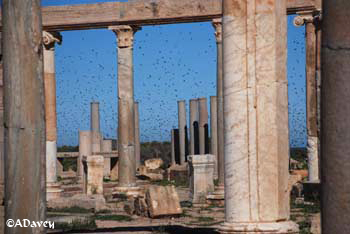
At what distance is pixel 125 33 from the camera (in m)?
24.2

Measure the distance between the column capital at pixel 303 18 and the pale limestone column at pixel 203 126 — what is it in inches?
786

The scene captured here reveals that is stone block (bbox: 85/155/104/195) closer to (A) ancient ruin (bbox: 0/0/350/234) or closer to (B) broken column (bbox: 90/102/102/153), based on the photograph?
(A) ancient ruin (bbox: 0/0/350/234)

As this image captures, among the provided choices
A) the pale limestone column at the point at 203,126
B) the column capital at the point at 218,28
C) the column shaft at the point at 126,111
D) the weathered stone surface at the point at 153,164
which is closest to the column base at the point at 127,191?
the column shaft at the point at 126,111

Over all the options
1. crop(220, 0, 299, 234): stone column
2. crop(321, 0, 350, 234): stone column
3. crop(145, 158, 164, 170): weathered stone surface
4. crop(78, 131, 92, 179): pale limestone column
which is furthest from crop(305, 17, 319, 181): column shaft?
crop(145, 158, 164, 170): weathered stone surface

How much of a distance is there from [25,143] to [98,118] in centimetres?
3912

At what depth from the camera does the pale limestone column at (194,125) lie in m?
43.9

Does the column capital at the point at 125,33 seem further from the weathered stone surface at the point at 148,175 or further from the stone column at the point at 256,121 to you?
the weathered stone surface at the point at 148,175

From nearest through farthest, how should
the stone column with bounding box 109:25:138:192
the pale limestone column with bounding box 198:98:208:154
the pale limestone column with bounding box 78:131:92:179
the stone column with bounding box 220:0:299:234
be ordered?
the stone column with bounding box 220:0:299:234 → the stone column with bounding box 109:25:138:192 → the pale limestone column with bounding box 78:131:92:179 → the pale limestone column with bounding box 198:98:208:154

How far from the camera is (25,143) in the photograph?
8.71 m

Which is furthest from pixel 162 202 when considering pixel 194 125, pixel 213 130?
pixel 194 125

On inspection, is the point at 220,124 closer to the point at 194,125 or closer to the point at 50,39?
the point at 50,39

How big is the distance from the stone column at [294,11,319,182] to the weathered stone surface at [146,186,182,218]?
558 centimetres

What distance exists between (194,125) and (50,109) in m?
21.6

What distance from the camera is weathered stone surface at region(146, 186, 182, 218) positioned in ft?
62.1
